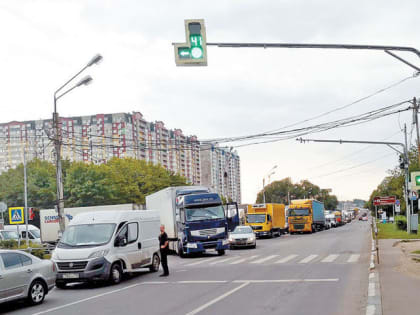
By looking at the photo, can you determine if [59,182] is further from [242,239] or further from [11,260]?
[242,239]

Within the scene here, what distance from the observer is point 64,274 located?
51.1 feet

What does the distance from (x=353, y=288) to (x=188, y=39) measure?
736 cm

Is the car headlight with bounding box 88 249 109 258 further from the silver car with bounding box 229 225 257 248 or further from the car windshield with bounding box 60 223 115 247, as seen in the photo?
the silver car with bounding box 229 225 257 248

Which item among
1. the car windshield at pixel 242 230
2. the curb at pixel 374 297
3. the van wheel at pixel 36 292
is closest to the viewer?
the curb at pixel 374 297

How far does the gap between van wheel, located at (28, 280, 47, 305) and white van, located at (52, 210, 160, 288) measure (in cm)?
253

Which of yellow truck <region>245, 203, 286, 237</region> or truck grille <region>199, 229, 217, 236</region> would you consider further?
yellow truck <region>245, 203, 286, 237</region>

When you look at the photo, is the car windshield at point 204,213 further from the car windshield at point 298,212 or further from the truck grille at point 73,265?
the car windshield at point 298,212

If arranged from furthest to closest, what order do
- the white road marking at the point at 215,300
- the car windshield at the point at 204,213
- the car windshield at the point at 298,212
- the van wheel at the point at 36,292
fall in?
the car windshield at the point at 298,212
the car windshield at the point at 204,213
the van wheel at the point at 36,292
the white road marking at the point at 215,300

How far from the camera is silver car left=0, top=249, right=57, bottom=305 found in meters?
11.8

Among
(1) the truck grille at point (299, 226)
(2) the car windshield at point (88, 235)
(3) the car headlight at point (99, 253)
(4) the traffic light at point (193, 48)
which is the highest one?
(4) the traffic light at point (193, 48)

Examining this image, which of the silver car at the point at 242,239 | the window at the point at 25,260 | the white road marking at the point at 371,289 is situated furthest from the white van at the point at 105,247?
the silver car at the point at 242,239

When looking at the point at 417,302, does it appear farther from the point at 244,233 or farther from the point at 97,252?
the point at 244,233

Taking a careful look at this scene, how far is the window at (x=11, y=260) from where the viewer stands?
39.6ft

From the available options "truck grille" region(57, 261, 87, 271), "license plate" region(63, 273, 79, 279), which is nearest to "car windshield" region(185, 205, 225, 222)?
"truck grille" region(57, 261, 87, 271)
